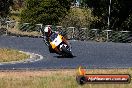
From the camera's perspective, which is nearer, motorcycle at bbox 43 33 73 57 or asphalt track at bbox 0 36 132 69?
asphalt track at bbox 0 36 132 69

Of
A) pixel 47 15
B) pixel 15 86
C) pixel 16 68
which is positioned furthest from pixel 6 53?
pixel 47 15

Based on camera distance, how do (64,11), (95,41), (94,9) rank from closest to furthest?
(95,41) → (94,9) → (64,11)

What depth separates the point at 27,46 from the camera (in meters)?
31.2

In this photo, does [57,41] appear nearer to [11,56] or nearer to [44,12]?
[11,56]

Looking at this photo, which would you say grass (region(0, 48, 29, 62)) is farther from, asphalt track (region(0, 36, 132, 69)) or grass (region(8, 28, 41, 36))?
grass (region(8, 28, 41, 36))

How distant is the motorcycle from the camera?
25127mm

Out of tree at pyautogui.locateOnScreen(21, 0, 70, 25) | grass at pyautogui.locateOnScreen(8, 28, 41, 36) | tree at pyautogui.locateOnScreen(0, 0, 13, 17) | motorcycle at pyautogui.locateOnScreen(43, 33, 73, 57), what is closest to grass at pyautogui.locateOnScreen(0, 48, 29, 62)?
motorcycle at pyautogui.locateOnScreen(43, 33, 73, 57)

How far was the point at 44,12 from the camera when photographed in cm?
4616

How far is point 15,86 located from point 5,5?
29.2m

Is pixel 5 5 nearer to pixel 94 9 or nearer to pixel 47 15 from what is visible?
pixel 47 15

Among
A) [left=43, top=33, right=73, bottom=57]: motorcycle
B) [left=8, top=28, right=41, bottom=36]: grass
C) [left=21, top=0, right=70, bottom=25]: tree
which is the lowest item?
[left=8, top=28, right=41, bottom=36]: grass

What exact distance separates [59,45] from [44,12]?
21.3 metres

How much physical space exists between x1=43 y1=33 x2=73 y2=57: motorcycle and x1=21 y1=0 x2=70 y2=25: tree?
19.8 m

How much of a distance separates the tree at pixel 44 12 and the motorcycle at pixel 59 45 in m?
19.8
